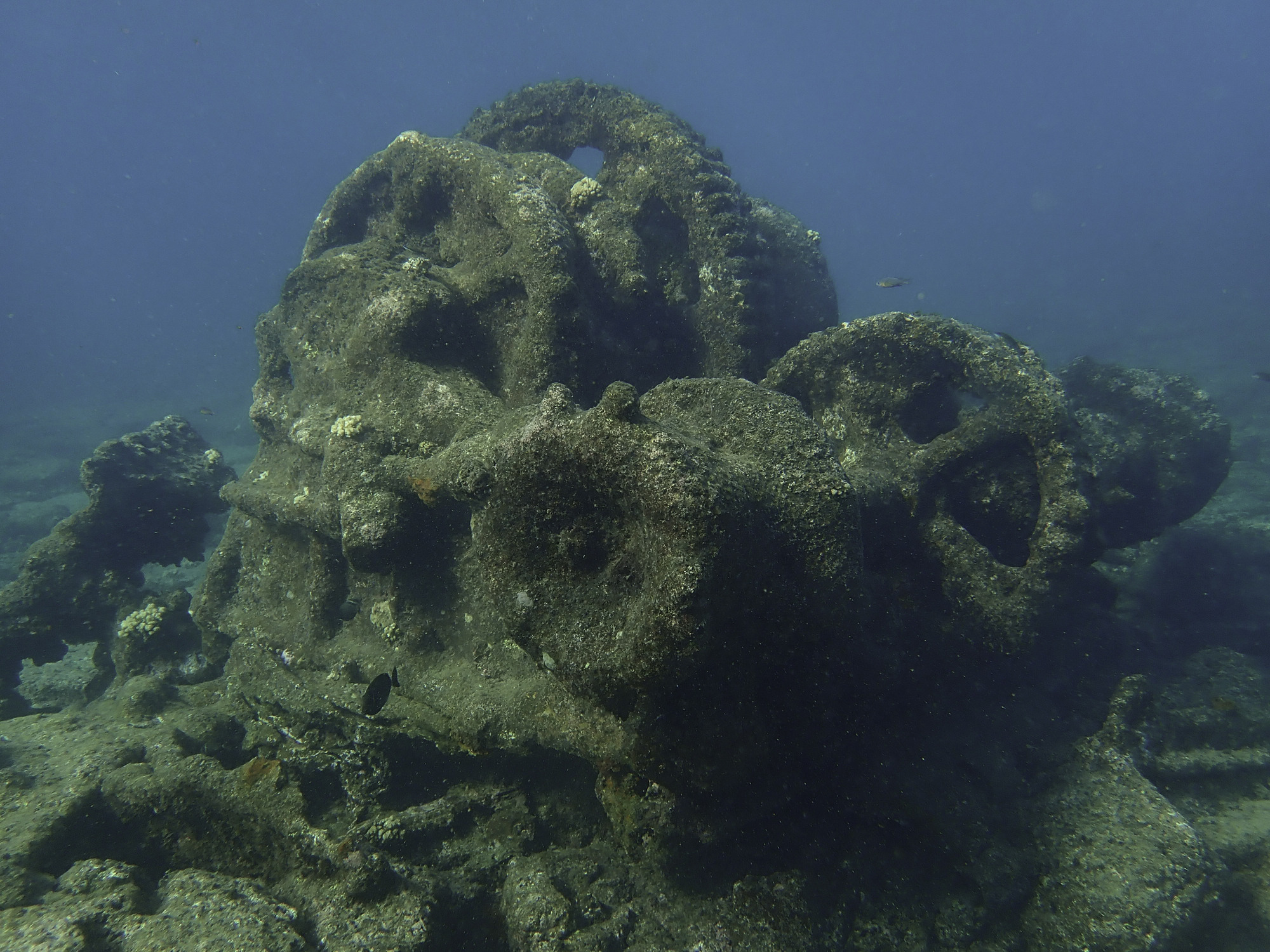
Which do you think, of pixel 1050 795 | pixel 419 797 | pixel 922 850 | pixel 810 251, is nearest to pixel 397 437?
pixel 419 797

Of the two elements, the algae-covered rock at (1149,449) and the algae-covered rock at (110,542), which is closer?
the algae-covered rock at (1149,449)

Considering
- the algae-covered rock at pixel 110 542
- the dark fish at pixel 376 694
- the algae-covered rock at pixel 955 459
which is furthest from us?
the algae-covered rock at pixel 110 542

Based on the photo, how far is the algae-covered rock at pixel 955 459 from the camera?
5.20 metres

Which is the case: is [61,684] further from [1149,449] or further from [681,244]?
[1149,449]

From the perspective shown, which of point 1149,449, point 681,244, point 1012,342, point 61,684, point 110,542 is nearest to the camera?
point 1012,342

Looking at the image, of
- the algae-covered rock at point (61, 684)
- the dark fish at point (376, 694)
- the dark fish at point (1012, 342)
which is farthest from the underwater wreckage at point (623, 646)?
the algae-covered rock at point (61, 684)

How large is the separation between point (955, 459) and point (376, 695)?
5.73 m

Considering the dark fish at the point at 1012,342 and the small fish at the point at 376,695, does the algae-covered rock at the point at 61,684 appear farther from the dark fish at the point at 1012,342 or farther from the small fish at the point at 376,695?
the dark fish at the point at 1012,342

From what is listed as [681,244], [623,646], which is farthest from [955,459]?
[681,244]

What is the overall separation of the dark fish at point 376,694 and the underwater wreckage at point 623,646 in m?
0.04

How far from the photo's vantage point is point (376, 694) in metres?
4.50

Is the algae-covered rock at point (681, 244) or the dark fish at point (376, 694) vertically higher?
the algae-covered rock at point (681, 244)

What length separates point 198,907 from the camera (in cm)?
344

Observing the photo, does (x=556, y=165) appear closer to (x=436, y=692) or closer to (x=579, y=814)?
(x=436, y=692)
